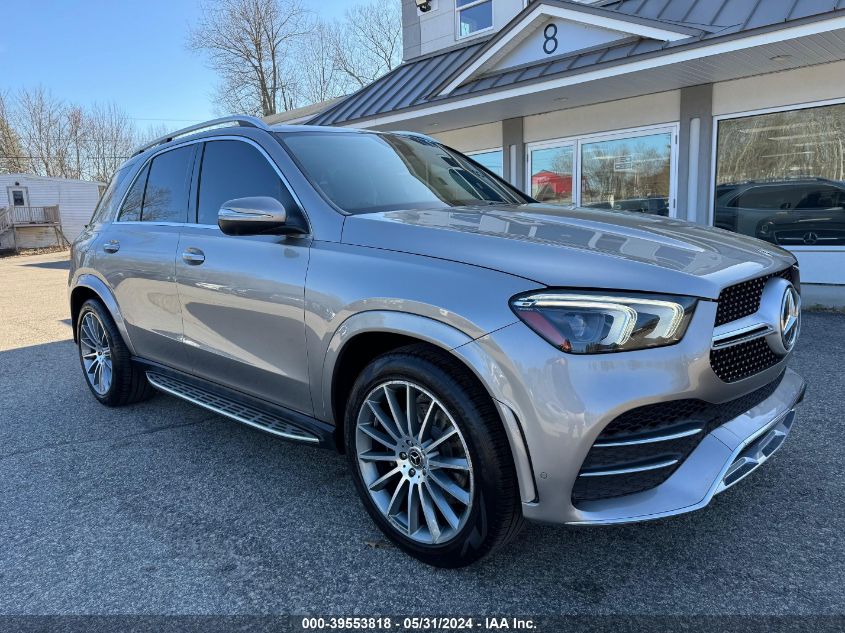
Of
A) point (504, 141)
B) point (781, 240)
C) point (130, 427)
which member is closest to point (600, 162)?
point (504, 141)

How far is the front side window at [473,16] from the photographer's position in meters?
11.3

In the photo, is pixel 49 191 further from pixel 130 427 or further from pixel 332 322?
pixel 332 322

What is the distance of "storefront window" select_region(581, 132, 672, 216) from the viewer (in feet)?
29.0

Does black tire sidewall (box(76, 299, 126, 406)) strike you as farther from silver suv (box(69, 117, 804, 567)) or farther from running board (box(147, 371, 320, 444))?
silver suv (box(69, 117, 804, 567))

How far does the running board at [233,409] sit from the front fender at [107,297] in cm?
47

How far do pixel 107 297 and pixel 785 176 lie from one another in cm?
807

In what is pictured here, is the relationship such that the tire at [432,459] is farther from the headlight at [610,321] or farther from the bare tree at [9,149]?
the bare tree at [9,149]

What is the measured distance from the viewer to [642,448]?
1.97m

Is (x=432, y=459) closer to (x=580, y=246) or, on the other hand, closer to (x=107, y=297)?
(x=580, y=246)

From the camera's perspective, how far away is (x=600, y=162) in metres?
9.45

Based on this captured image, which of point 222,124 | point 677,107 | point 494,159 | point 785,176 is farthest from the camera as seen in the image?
point 494,159

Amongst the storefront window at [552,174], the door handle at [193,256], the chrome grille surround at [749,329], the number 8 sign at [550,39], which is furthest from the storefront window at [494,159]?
the chrome grille surround at [749,329]

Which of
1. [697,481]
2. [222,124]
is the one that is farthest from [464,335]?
[222,124]

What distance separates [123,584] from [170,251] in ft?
6.26
